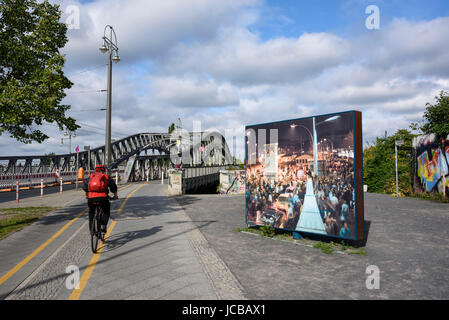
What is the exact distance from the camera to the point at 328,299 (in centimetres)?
366

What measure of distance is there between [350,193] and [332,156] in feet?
2.77

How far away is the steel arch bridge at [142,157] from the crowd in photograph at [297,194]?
17833 mm

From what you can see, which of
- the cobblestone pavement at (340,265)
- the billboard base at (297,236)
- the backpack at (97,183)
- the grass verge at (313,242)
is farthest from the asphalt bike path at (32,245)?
Answer: the billboard base at (297,236)

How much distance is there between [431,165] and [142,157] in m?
38.6

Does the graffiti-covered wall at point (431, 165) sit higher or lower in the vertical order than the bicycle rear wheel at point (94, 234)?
higher

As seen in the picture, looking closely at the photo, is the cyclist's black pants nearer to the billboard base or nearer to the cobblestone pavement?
the cobblestone pavement

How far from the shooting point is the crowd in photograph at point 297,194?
597 centimetres

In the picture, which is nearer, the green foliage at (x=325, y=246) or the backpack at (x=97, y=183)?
the green foliage at (x=325, y=246)

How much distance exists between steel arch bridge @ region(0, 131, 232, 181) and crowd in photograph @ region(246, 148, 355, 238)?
58.5 feet

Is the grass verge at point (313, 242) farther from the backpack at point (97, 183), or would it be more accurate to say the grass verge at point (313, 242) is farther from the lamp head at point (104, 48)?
the lamp head at point (104, 48)

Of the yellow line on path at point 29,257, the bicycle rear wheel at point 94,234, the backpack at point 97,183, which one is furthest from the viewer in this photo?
the backpack at point 97,183

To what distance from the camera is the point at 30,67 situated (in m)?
8.32
